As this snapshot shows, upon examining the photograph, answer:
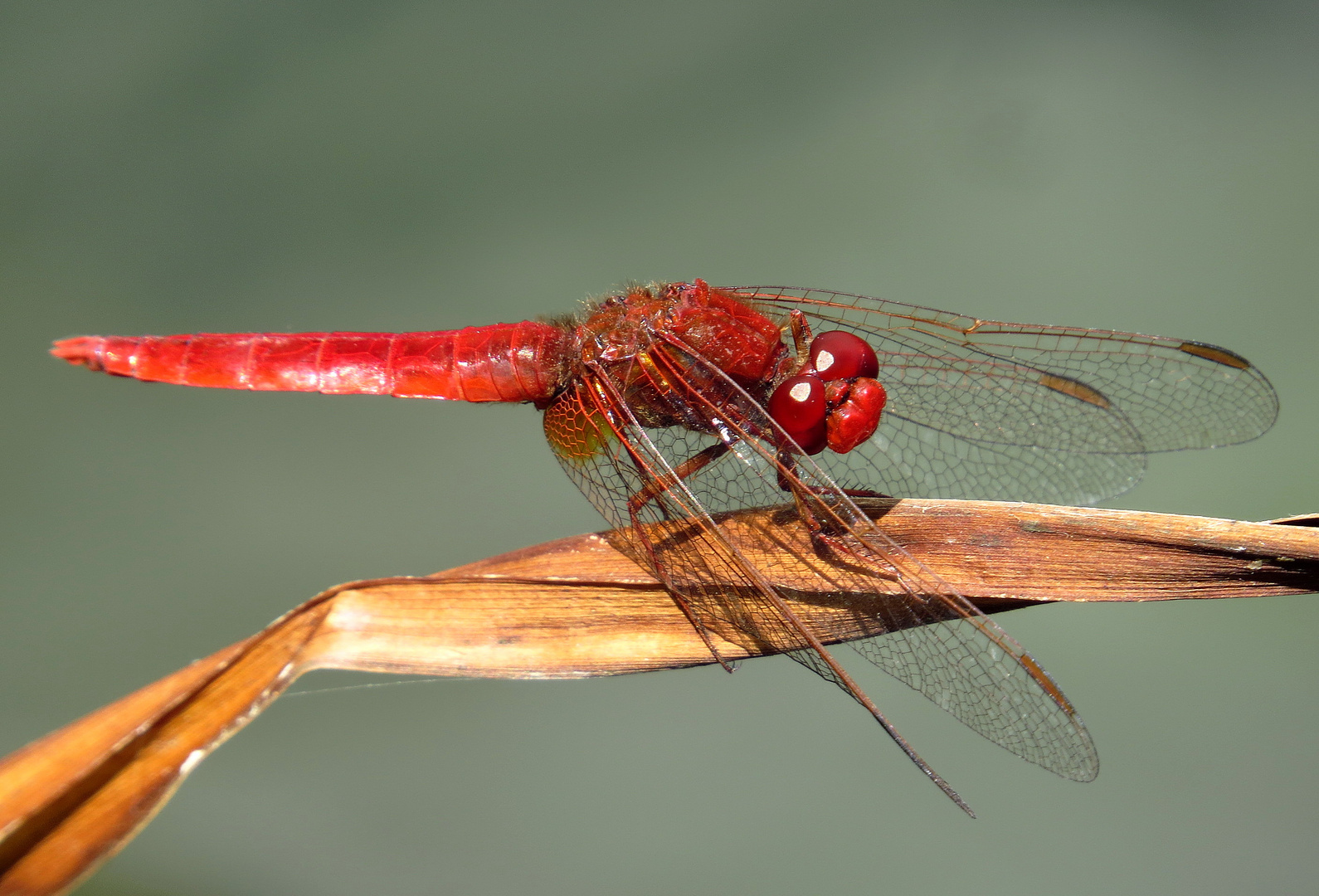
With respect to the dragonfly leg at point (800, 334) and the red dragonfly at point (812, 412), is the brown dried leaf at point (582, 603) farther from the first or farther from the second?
the dragonfly leg at point (800, 334)

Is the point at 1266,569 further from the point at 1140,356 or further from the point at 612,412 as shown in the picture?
the point at 612,412

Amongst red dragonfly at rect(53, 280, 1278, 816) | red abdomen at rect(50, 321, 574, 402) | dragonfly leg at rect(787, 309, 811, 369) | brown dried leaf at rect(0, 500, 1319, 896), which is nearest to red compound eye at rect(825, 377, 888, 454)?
red dragonfly at rect(53, 280, 1278, 816)

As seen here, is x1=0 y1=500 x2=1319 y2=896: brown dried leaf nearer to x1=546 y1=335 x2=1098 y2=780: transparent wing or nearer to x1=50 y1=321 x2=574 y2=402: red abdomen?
x1=546 y1=335 x2=1098 y2=780: transparent wing

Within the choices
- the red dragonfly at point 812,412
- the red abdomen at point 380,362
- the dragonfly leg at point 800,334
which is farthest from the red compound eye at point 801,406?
the red abdomen at point 380,362

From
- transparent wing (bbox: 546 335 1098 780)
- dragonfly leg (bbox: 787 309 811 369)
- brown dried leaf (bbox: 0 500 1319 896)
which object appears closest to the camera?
brown dried leaf (bbox: 0 500 1319 896)

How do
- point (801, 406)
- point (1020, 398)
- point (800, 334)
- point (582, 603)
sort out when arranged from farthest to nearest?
point (1020, 398) → point (800, 334) → point (801, 406) → point (582, 603)

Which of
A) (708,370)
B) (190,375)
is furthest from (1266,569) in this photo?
(190,375)

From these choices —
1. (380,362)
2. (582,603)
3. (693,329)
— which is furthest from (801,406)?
(380,362)

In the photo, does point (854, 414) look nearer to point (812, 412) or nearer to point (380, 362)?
point (812, 412)
